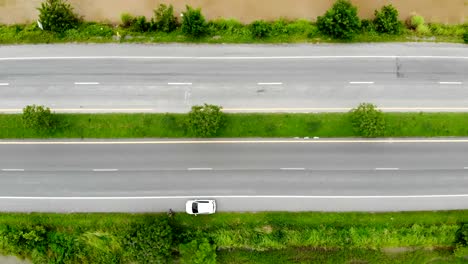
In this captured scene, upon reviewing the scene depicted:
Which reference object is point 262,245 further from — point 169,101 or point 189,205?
point 169,101

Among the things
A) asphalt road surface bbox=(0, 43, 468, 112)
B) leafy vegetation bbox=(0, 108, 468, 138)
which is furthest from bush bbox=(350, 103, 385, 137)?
asphalt road surface bbox=(0, 43, 468, 112)

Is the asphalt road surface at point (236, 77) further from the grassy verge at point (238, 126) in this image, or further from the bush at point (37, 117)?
the bush at point (37, 117)

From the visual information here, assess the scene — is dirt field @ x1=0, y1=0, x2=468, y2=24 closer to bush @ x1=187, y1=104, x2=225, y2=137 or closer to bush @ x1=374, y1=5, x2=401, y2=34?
bush @ x1=374, y1=5, x2=401, y2=34

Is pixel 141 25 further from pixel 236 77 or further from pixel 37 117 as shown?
pixel 37 117

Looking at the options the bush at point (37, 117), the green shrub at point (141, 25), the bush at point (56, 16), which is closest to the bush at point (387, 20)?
the green shrub at point (141, 25)

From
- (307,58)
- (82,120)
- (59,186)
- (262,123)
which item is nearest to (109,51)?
(82,120)
